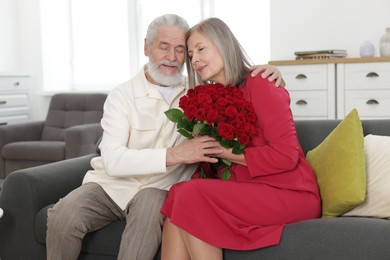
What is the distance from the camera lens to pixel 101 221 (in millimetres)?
2393

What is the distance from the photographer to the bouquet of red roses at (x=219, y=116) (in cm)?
209

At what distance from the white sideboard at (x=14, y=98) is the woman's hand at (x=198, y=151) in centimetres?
413

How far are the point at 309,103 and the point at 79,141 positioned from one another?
1.92 meters

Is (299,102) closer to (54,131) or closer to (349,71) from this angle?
(349,71)

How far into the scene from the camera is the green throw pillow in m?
2.20

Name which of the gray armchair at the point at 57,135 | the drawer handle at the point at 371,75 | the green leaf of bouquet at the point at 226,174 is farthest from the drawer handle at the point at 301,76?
the green leaf of bouquet at the point at 226,174

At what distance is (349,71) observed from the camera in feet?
14.8

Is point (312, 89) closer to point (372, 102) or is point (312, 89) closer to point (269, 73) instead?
point (372, 102)

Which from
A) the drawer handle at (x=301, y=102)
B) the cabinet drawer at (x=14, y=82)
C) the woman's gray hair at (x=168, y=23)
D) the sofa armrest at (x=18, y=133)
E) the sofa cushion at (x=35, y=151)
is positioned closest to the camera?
the woman's gray hair at (x=168, y=23)

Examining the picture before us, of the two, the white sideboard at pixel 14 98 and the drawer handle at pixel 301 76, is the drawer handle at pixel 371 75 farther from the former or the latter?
the white sideboard at pixel 14 98

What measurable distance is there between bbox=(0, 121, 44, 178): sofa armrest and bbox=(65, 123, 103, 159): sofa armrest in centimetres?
73

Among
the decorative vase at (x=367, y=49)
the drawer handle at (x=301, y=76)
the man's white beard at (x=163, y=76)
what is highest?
the decorative vase at (x=367, y=49)

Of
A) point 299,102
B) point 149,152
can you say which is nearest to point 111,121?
point 149,152

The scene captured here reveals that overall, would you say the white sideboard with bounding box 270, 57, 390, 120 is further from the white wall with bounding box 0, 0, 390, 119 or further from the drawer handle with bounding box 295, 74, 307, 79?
the white wall with bounding box 0, 0, 390, 119
